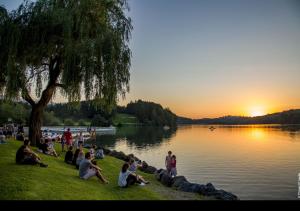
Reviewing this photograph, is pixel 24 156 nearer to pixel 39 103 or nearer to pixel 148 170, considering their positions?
pixel 39 103

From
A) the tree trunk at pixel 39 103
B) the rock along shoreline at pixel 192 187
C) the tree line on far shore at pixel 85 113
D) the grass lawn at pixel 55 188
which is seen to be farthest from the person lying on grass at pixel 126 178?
the tree trunk at pixel 39 103

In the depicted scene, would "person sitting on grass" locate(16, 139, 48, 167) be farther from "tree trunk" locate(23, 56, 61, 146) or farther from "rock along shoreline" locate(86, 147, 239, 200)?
"tree trunk" locate(23, 56, 61, 146)

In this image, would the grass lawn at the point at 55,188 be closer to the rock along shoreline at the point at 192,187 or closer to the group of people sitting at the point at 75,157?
the rock along shoreline at the point at 192,187

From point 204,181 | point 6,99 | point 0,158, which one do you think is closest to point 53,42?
point 6,99

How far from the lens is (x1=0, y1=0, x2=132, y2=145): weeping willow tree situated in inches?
708

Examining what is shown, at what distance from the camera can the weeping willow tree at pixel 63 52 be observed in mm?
17984

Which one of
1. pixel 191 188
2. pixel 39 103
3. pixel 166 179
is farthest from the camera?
pixel 39 103

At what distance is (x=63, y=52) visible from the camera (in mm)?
18750

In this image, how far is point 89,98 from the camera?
18.7 meters

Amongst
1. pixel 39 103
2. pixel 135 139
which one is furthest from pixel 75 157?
pixel 135 139

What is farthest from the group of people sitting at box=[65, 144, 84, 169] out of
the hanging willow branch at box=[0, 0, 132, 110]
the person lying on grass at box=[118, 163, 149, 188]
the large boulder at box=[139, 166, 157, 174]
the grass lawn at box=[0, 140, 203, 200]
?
the large boulder at box=[139, 166, 157, 174]

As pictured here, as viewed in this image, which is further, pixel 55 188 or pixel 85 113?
pixel 85 113

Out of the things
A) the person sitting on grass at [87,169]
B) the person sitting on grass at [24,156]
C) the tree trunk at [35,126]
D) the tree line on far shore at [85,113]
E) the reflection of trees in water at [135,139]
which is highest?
the tree line on far shore at [85,113]
